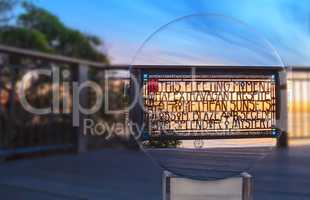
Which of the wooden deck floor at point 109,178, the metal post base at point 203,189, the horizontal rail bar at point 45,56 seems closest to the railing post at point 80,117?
the horizontal rail bar at point 45,56

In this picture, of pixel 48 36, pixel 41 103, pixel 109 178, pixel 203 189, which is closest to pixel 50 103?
pixel 41 103

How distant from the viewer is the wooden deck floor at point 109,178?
5.54 m

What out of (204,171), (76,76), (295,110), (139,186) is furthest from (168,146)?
(295,110)

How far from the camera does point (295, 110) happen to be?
34.8 feet

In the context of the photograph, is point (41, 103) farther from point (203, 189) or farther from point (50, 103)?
point (203, 189)

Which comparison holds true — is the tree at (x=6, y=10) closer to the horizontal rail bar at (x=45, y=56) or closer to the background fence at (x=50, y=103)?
the background fence at (x=50, y=103)

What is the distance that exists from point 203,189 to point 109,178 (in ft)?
8.86

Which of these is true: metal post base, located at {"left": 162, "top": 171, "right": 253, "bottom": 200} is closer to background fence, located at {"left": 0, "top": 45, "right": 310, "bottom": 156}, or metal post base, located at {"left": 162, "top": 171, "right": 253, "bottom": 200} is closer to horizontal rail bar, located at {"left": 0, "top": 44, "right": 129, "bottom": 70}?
horizontal rail bar, located at {"left": 0, "top": 44, "right": 129, "bottom": 70}

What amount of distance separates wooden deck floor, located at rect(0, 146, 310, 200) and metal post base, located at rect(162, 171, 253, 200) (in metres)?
1.27

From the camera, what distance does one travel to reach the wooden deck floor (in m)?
5.54

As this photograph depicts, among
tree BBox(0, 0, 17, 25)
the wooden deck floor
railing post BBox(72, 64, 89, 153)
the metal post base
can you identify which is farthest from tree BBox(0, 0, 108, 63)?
the metal post base

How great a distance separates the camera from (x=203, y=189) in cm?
407

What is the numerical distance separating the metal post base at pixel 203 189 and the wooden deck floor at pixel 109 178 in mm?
1269

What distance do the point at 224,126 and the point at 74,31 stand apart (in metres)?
7.81
